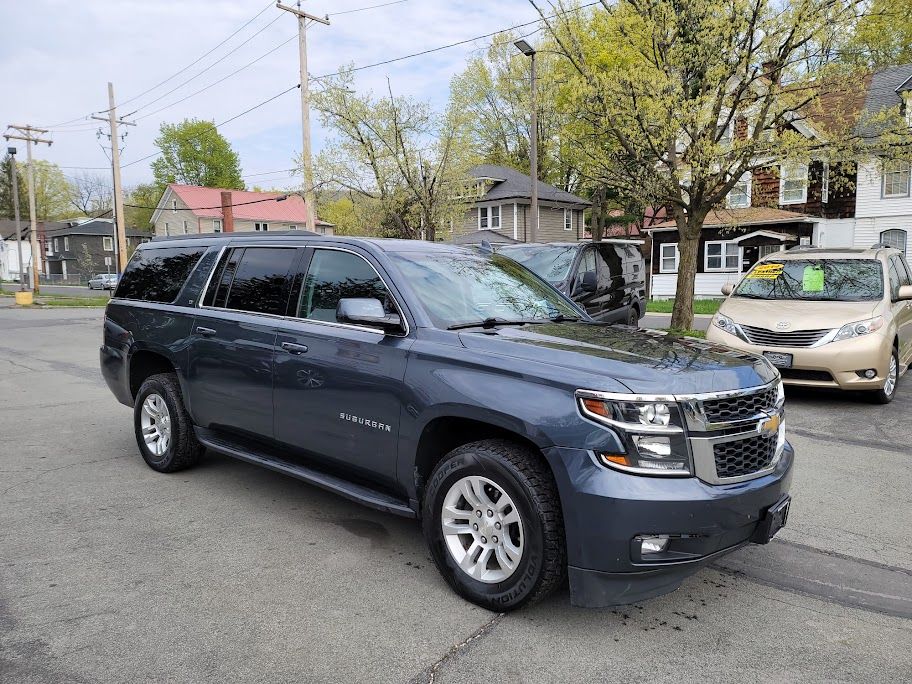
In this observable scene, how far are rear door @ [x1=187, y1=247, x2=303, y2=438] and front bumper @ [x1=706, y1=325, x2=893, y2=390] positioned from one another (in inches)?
196

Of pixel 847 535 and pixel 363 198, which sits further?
pixel 363 198

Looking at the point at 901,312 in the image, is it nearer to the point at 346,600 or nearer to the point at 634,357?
the point at 634,357

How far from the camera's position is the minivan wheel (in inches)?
302

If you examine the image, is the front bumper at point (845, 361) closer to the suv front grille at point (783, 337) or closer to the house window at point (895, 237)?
the suv front grille at point (783, 337)

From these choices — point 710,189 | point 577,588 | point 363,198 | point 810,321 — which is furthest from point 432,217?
point 577,588

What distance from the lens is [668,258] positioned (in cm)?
3281

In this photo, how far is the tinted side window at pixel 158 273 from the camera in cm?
536

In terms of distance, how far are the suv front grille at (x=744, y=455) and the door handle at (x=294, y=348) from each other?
7.80 feet

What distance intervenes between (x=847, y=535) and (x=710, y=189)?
32.7 feet

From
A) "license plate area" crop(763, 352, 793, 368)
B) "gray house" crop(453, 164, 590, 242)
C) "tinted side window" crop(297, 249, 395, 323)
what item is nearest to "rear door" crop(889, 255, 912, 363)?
"license plate area" crop(763, 352, 793, 368)

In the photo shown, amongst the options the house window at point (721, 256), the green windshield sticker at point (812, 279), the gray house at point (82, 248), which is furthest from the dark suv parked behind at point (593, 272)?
the gray house at point (82, 248)

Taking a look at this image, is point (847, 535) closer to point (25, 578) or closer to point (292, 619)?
point (292, 619)

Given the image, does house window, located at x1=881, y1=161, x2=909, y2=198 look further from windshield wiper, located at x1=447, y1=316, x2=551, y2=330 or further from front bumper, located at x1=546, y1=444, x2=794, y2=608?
front bumper, located at x1=546, y1=444, x2=794, y2=608

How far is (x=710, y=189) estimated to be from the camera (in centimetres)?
1295
